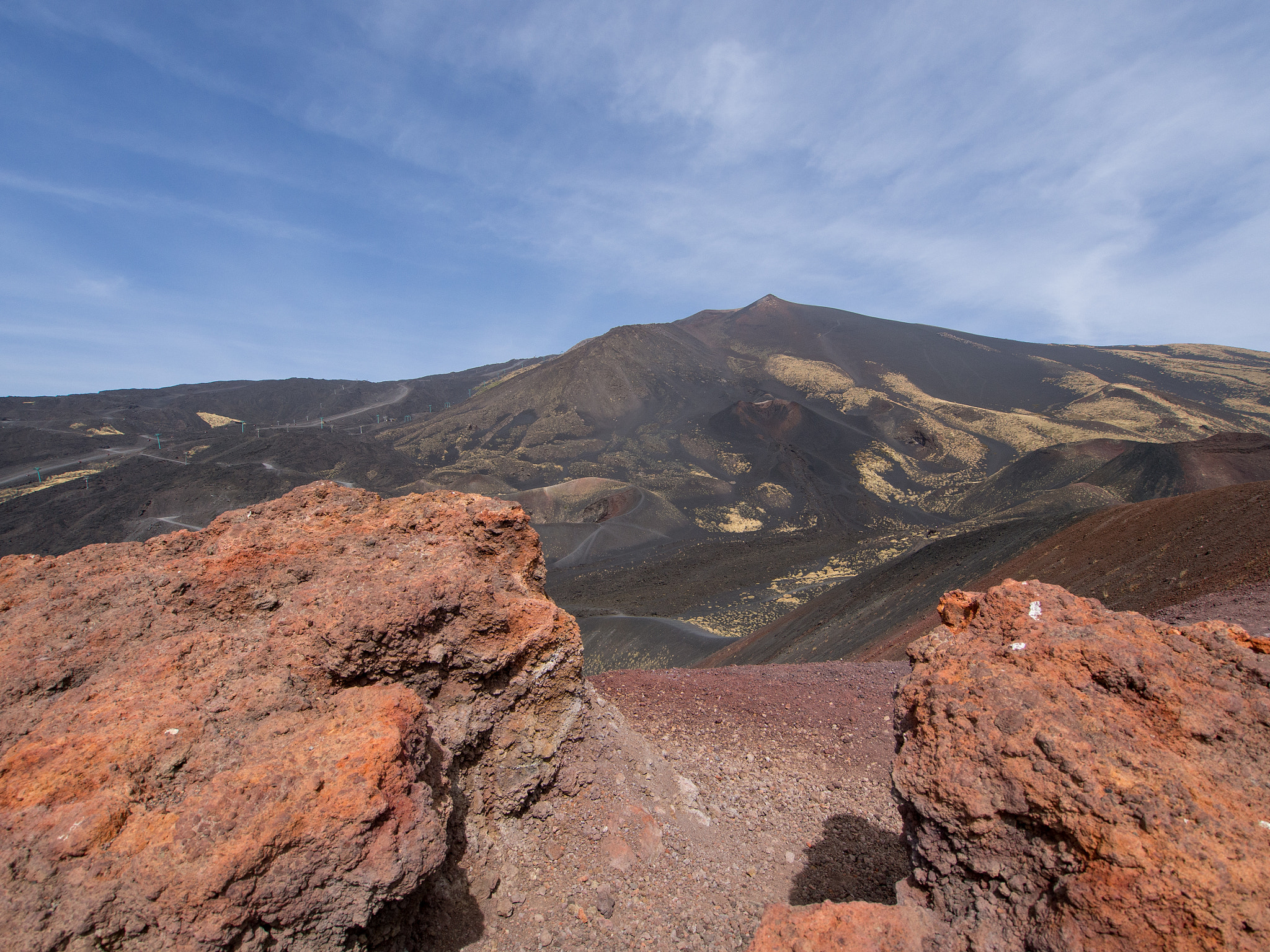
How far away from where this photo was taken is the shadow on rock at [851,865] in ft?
13.5

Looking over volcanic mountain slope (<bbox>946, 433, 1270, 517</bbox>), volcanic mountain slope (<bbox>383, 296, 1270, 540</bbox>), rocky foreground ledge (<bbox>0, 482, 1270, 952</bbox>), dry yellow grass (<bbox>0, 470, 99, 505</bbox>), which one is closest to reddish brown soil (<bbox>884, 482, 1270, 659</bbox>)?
rocky foreground ledge (<bbox>0, 482, 1270, 952</bbox>)

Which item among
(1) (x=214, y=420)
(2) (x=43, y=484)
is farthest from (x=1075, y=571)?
(1) (x=214, y=420)

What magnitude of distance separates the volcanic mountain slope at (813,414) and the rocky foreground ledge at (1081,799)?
37.2m

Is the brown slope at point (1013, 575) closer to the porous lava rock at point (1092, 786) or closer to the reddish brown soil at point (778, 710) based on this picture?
the reddish brown soil at point (778, 710)

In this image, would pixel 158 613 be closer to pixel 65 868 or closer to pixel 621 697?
pixel 65 868

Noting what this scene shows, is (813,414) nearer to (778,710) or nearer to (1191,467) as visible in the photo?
(1191,467)

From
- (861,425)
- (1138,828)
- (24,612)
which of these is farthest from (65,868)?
(861,425)

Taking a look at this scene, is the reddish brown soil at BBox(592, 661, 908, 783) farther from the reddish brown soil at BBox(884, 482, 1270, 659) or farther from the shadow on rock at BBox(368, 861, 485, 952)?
the reddish brown soil at BBox(884, 482, 1270, 659)

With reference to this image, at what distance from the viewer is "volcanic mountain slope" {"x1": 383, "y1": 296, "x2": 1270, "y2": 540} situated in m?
46.8

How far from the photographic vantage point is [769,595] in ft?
85.4

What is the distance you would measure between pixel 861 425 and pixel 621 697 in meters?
56.0

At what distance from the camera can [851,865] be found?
4.48 m

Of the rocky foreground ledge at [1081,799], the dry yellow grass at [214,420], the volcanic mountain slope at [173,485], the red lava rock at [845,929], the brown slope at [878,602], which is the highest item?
the dry yellow grass at [214,420]

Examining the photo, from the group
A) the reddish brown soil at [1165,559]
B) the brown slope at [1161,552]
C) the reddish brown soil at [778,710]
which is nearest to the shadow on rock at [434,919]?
the reddish brown soil at [778,710]
